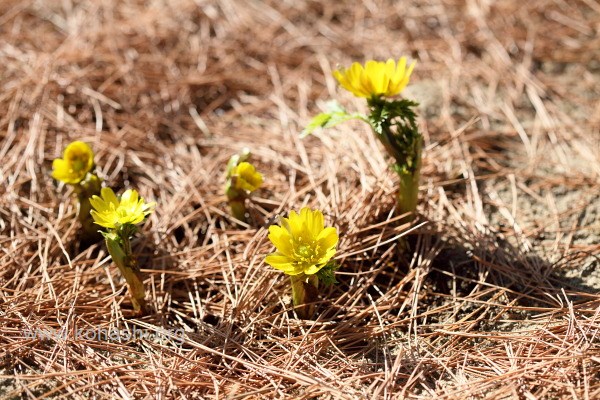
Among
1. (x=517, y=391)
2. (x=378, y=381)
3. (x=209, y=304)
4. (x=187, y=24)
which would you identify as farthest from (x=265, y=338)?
(x=187, y=24)

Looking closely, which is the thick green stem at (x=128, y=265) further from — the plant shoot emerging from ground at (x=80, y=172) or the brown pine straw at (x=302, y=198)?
the plant shoot emerging from ground at (x=80, y=172)

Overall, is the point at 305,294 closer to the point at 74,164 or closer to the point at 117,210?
the point at 117,210

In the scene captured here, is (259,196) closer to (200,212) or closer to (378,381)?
(200,212)

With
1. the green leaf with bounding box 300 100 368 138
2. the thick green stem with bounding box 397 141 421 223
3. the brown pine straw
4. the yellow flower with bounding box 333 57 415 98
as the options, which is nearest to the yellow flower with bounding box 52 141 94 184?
the brown pine straw

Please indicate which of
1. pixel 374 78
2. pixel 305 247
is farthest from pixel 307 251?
pixel 374 78

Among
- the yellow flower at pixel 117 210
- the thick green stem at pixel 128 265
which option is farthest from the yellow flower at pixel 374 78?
the thick green stem at pixel 128 265

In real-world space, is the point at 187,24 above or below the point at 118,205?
above
